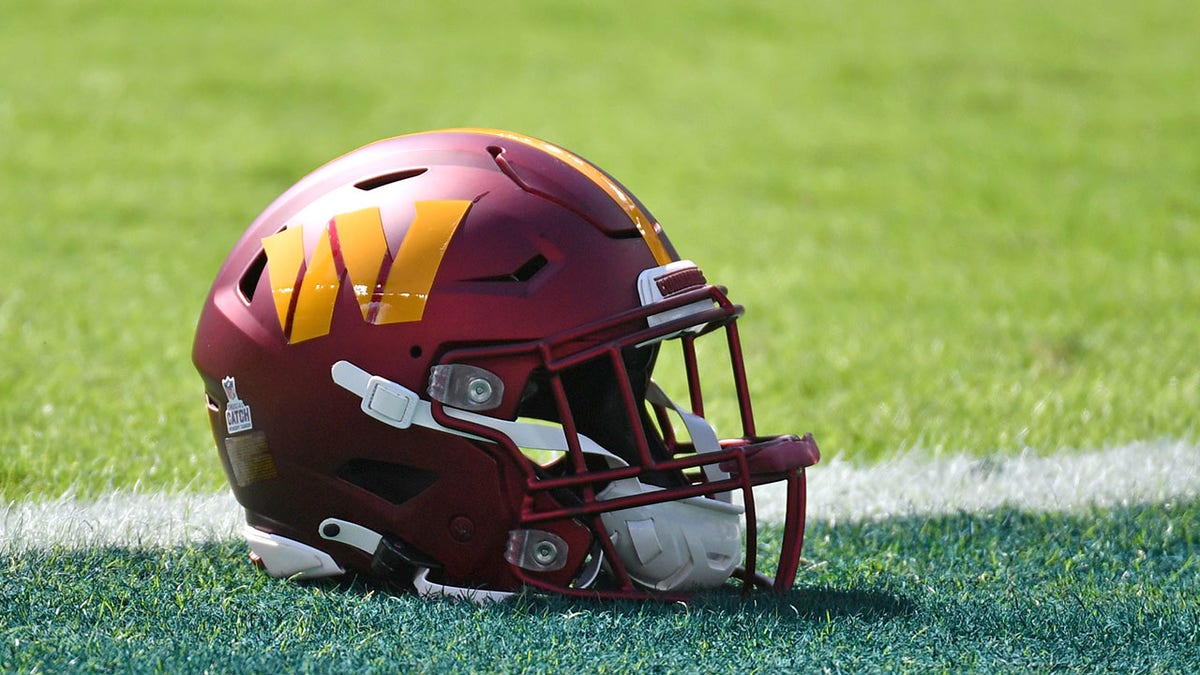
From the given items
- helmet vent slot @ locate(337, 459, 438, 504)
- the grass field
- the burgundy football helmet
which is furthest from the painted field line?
helmet vent slot @ locate(337, 459, 438, 504)

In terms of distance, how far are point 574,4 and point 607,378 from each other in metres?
11.2

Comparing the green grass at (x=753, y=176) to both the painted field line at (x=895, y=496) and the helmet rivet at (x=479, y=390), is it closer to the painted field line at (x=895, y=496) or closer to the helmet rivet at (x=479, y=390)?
the painted field line at (x=895, y=496)

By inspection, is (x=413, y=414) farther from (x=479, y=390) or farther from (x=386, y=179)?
(x=386, y=179)

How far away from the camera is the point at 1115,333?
5594mm

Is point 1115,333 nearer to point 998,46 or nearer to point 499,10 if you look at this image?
point 998,46

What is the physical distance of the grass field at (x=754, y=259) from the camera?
2.55 metres

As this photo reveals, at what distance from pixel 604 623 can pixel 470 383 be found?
0.50m

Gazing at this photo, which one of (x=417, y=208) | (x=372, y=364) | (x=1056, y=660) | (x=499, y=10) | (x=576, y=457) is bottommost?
(x=1056, y=660)

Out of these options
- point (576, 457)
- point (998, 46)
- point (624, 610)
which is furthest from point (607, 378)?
point (998, 46)

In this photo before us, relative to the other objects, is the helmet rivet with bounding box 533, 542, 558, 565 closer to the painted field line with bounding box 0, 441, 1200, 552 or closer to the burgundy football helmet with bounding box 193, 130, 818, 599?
the burgundy football helmet with bounding box 193, 130, 818, 599

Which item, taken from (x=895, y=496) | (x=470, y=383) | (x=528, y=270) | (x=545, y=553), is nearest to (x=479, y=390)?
(x=470, y=383)

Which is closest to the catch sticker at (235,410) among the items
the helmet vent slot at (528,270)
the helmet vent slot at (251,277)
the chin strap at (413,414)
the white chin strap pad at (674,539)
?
the helmet vent slot at (251,277)

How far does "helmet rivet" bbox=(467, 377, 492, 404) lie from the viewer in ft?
8.50

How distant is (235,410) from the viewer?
2.78m
